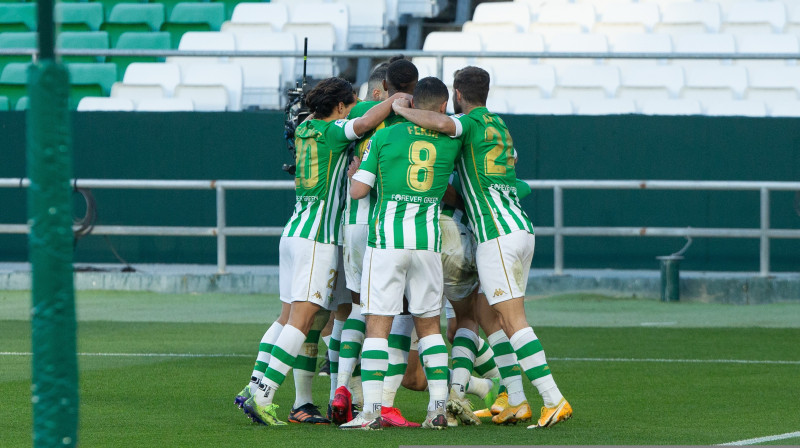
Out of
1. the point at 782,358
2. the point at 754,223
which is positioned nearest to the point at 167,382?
the point at 782,358

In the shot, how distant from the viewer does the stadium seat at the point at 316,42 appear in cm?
1562

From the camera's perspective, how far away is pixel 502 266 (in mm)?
6566

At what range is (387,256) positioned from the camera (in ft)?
21.0

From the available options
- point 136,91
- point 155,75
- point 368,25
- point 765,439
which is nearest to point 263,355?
point 765,439

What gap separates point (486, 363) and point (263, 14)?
1115 cm

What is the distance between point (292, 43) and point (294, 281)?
10333 mm

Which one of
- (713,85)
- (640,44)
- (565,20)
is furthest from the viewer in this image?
(565,20)

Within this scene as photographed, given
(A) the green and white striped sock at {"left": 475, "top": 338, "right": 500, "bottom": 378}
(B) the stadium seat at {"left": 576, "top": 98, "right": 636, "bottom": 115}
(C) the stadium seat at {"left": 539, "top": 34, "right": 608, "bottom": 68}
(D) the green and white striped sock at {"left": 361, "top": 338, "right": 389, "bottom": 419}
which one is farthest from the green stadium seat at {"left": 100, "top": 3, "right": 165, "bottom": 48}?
(D) the green and white striped sock at {"left": 361, "top": 338, "right": 389, "bottom": 419}

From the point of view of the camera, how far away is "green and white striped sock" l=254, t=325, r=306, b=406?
655cm

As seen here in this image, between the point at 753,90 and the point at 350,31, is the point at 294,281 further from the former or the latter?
the point at 350,31

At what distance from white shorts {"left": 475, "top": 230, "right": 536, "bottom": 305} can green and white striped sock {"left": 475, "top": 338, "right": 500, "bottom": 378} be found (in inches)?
30.8

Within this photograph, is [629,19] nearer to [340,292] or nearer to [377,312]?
[340,292]

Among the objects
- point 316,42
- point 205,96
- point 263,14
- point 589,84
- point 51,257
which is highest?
point 263,14

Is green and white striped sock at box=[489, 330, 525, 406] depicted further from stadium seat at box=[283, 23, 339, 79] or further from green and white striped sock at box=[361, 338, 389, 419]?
stadium seat at box=[283, 23, 339, 79]
